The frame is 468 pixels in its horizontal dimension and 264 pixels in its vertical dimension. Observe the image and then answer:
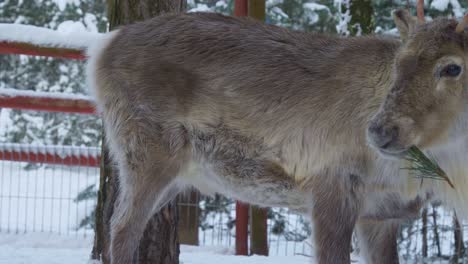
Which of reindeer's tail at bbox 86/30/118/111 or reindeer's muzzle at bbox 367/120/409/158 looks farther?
reindeer's tail at bbox 86/30/118/111

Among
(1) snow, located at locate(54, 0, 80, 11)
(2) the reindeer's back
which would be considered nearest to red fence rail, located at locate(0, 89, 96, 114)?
(2) the reindeer's back

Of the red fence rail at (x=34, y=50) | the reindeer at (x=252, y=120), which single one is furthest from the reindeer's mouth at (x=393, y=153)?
the red fence rail at (x=34, y=50)

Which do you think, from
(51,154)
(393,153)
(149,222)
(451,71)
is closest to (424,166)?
(393,153)

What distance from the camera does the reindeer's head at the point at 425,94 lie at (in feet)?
12.2

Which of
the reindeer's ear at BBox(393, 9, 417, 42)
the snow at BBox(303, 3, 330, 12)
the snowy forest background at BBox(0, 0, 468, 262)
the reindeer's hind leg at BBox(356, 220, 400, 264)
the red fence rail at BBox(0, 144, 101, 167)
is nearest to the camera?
the reindeer's ear at BBox(393, 9, 417, 42)

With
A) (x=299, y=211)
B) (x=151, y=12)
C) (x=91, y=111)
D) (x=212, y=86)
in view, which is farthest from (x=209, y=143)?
(x=91, y=111)

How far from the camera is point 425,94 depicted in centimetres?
377

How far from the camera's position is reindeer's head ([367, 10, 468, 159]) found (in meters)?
3.71

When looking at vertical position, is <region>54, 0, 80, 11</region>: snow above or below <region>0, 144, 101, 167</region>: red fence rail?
above

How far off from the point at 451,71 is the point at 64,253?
3382 mm

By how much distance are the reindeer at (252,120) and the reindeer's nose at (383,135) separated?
376mm

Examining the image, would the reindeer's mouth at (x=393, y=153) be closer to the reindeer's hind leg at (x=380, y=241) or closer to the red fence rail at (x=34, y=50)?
the reindeer's hind leg at (x=380, y=241)

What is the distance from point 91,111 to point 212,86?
209 centimetres

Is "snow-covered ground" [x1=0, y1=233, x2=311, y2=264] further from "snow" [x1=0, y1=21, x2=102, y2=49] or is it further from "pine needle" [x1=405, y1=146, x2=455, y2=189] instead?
"pine needle" [x1=405, y1=146, x2=455, y2=189]
